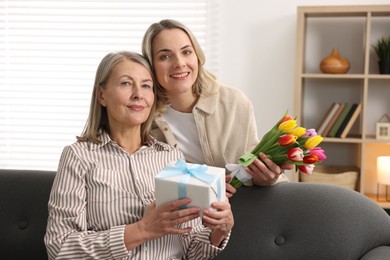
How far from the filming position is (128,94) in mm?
1929

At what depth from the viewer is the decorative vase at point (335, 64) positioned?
3.98 m

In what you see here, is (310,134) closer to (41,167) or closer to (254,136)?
(254,136)

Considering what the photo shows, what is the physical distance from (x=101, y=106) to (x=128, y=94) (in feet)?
0.54

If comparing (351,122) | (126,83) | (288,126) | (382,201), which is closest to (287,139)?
(288,126)

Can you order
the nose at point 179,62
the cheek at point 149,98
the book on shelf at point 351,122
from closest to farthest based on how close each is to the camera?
the cheek at point 149,98
the nose at point 179,62
the book on shelf at point 351,122

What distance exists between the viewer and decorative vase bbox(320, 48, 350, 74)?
3.98 metres

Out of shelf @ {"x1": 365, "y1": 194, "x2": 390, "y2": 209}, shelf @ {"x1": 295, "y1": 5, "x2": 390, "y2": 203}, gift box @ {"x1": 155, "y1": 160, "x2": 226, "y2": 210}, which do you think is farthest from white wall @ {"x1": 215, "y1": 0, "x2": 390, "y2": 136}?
gift box @ {"x1": 155, "y1": 160, "x2": 226, "y2": 210}

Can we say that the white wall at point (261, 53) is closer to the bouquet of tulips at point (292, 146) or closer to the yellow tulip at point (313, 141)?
the bouquet of tulips at point (292, 146)

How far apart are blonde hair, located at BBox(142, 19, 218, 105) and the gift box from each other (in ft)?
2.28

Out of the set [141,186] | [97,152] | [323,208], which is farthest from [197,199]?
[323,208]

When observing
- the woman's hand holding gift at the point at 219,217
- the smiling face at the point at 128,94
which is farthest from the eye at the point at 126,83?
the woman's hand holding gift at the point at 219,217

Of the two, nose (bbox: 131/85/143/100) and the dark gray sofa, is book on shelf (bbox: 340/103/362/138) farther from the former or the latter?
nose (bbox: 131/85/143/100)

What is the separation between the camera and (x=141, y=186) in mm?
1947

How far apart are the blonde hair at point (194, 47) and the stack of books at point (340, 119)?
1836 millimetres
